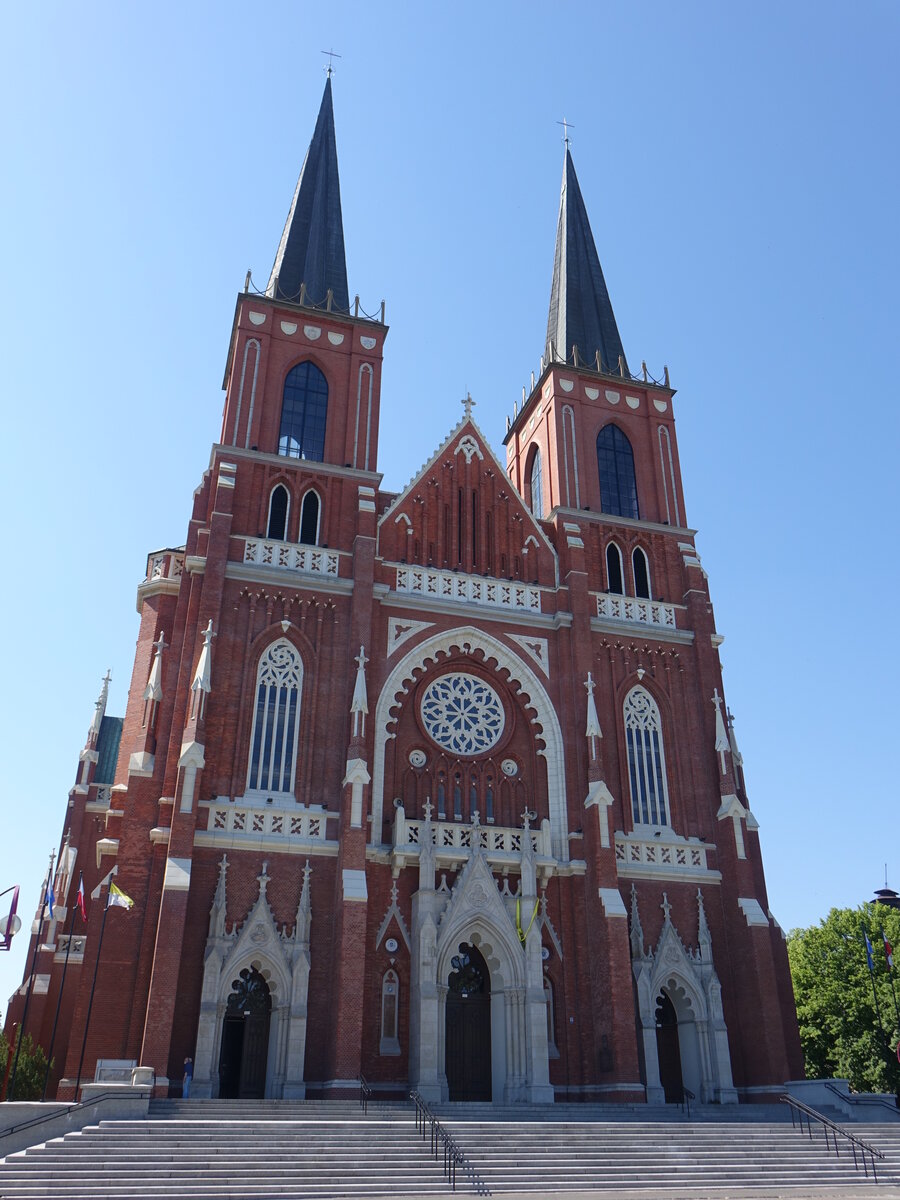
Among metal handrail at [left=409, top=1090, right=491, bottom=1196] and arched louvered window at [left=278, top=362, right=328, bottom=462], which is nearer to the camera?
metal handrail at [left=409, top=1090, right=491, bottom=1196]

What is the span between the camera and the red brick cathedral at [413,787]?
85.4ft

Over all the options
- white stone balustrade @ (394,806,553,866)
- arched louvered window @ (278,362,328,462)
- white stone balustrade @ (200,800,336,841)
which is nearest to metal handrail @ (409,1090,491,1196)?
white stone balustrade @ (394,806,553,866)

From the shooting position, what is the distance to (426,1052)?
25500 mm

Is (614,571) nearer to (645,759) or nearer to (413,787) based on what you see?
(645,759)

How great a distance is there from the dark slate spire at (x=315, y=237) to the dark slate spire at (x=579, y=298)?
9.42 m

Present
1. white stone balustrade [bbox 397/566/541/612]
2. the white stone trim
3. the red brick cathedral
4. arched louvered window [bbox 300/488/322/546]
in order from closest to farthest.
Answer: the red brick cathedral → the white stone trim → white stone balustrade [bbox 397/566/541/612] → arched louvered window [bbox 300/488/322/546]

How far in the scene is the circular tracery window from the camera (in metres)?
31.4

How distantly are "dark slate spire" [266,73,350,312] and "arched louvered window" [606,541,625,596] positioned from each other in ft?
45.3

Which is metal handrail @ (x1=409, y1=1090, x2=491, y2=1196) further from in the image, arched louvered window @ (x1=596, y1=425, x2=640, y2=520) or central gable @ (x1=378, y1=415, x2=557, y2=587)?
arched louvered window @ (x1=596, y1=425, x2=640, y2=520)

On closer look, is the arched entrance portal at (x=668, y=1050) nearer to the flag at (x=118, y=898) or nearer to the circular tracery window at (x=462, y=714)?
the circular tracery window at (x=462, y=714)

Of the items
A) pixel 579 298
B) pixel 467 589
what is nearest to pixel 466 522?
pixel 467 589

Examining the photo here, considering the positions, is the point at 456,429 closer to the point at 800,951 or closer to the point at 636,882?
the point at 636,882

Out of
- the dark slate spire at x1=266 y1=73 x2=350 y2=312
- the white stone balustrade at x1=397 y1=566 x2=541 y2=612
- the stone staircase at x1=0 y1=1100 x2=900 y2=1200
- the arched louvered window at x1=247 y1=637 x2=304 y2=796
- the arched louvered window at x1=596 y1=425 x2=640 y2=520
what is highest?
the dark slate spire at x1=266 y1=73 x2=350 y2=312

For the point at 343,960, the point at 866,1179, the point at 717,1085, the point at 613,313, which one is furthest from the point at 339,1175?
the point at 613,313
